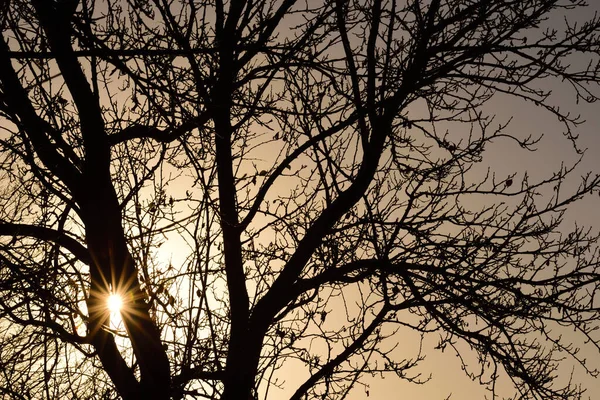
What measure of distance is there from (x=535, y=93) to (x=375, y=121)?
1.33 m

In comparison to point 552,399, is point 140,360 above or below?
above

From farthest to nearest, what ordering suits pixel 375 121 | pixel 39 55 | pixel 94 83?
pixel 375 121 < pixel 94 83 < pixel 39 55

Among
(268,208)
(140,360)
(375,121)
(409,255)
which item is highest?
(268,208)

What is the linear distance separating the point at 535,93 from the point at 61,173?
3.56 meters

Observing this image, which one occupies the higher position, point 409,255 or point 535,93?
point 535,93

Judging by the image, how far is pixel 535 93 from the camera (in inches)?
197

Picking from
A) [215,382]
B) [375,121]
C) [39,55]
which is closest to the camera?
[39,55]

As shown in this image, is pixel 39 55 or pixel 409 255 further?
pixel 409 255

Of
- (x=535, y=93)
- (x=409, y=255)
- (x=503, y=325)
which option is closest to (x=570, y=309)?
(x=503, y=325)

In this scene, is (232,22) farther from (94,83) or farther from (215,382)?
(215,382)

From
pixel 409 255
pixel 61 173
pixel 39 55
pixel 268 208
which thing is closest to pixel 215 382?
pixel 268 208

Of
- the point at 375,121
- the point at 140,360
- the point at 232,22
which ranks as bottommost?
the point at 140,360

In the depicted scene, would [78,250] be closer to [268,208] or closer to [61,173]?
[61,173]

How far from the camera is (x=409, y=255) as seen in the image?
17.6 ft
